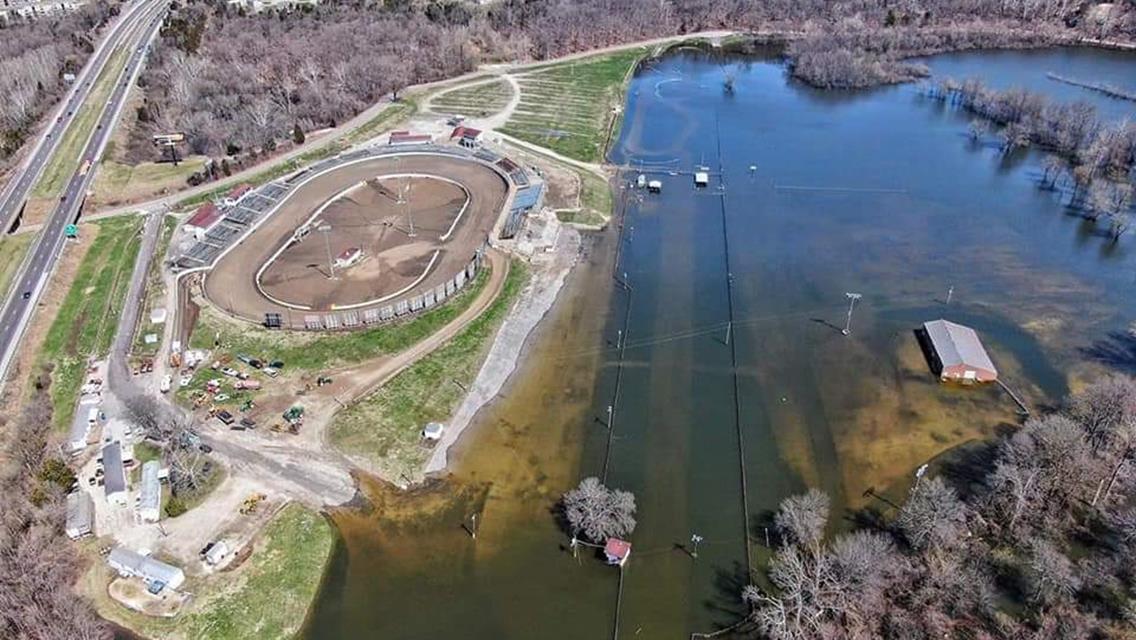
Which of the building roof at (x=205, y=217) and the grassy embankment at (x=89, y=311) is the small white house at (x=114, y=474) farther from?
the building roof at (x=205, y=217)

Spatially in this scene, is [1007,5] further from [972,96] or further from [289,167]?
[289,167]

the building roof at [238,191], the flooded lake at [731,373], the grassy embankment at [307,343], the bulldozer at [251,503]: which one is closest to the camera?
the flooded lake at [731,373]

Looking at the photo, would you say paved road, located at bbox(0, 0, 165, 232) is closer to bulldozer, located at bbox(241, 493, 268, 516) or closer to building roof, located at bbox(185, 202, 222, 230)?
building roof, located at bbox(185, 202, 222, 230)

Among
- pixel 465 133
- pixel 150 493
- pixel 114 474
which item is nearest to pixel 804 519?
pixel 150 493

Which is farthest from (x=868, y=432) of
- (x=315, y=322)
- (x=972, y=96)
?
(x=972, y=96)

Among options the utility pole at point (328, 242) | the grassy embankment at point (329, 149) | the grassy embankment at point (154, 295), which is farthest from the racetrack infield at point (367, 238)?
the grassy embankment at point (329, 149)

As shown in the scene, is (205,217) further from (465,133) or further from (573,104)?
(573,104)
